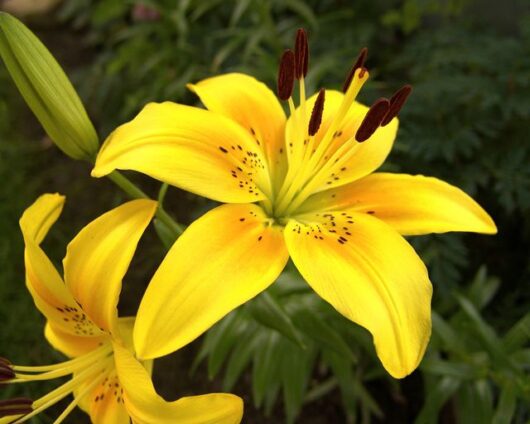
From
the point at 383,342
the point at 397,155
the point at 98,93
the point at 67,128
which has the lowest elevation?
the point at 98,93

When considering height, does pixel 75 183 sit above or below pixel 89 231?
below

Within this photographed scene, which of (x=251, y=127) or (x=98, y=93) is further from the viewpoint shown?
(x=98, y=93)

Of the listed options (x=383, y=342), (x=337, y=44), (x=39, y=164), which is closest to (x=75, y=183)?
(x=39, y=164)

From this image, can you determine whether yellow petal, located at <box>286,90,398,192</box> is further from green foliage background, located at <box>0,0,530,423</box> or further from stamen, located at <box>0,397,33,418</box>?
stamen, located at <box>0,397,33,418</box>

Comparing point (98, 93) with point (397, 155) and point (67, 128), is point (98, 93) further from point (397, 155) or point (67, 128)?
point (67, 128)

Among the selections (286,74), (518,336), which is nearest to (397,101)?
(286,74)

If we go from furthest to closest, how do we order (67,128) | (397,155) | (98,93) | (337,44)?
(98,93)
(337,44)
(397,155)
(67,128)

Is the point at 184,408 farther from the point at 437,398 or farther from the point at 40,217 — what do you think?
the point at 437,398
